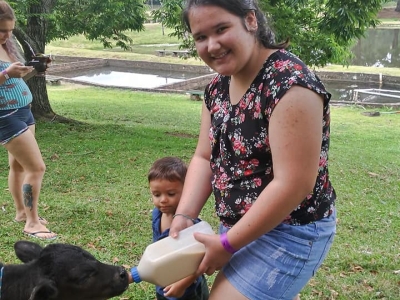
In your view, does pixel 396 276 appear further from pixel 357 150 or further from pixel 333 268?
pixel 357 150

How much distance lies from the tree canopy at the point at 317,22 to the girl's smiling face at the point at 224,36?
637cm

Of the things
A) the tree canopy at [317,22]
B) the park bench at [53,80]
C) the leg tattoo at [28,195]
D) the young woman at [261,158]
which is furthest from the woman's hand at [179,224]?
the park bench at [53,80]

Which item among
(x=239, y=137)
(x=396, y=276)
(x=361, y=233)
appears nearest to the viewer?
(x=239, y=137)

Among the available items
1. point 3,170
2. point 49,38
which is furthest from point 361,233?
point 49,38

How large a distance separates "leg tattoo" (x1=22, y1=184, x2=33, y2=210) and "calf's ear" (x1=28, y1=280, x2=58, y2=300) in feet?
7.61

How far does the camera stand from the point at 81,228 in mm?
5449

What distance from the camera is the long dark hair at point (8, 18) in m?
4.77

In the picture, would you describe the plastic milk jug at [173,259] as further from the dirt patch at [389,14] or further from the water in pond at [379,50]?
the dirt patch at [389,14]

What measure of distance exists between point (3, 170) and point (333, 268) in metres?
5.21

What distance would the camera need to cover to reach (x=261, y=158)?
2.29 m

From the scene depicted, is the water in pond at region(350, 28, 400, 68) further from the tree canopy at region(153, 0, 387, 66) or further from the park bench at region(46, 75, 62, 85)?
the tree canopy at region(153, 0, 387, 66)

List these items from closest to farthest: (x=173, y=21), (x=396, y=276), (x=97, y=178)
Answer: (x=396, y=276) < (x=97, y=178) < (x=173, y=21)

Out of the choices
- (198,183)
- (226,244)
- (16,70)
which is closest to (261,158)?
(226,244)

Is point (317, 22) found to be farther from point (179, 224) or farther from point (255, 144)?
point (255, 144)
